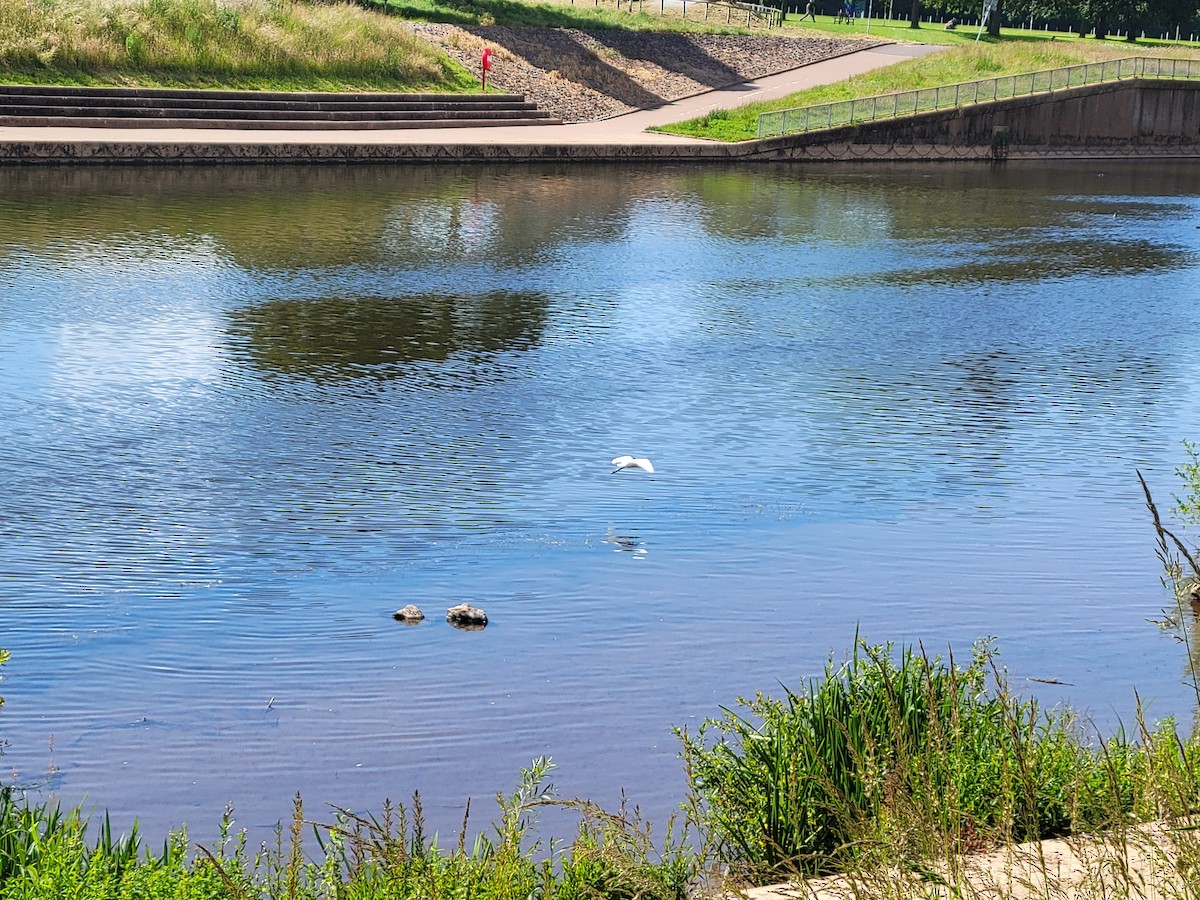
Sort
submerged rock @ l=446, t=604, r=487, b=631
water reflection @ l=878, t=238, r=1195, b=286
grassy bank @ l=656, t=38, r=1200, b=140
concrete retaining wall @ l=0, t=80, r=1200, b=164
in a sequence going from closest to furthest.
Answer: submerged rock @ l=446, t=604, r=487, b=631
water reflection @ l=878, t=238, r=1195, b=286
concrete retaining wall @ l=0, t=80, r=1200, b=164
grassy bank @ l=656, t=38, r=1200, b=140

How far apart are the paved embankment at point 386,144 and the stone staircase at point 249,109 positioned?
49 centimetres

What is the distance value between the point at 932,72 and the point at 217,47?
24.5 meters

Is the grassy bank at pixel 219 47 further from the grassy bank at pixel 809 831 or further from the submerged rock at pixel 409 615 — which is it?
the grassy bank at pixel 809 831

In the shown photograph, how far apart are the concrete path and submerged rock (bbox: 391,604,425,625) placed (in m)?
24.6

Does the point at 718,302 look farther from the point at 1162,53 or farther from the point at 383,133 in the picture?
the point at 1162,53

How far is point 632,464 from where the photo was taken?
13.1 meters

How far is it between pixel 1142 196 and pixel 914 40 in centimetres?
2488

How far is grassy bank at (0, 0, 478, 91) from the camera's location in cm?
3584

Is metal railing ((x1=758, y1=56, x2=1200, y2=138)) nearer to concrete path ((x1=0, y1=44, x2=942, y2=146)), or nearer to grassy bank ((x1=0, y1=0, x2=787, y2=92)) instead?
concrete path ((x1=0, y1=44, x2=942, y2=146))

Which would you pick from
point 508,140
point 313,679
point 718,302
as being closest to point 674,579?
point 313,679

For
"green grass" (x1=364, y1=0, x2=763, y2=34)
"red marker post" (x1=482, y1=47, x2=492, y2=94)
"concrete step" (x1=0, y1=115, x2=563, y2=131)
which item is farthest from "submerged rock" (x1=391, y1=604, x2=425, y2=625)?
"green grass" (x1=364, y1=0, x2=763, y2=34)

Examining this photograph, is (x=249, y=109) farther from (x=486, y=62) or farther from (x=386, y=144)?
(x=486, y=62)

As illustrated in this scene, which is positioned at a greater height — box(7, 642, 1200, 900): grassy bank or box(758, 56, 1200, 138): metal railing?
box(758, 56, 1200, 138): metal railing

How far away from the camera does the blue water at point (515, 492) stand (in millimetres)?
8414
